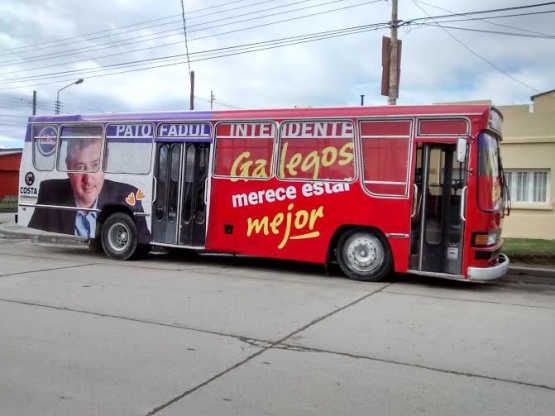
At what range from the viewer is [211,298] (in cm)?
778

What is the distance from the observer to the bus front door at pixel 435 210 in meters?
8.86

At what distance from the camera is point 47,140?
1235cm

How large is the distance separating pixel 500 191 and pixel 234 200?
4.51 metres

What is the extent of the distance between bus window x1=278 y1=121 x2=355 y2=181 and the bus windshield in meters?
1.99

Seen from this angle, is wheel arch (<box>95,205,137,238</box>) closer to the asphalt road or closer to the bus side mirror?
the asphalt road

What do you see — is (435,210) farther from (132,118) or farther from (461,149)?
(132,118)

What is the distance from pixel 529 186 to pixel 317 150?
29.9 ft

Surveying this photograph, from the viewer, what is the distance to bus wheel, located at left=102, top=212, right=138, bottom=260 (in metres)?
11.5

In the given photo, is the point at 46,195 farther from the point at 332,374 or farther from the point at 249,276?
the point at 332,374

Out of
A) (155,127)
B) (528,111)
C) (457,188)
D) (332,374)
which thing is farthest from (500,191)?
(528,111)

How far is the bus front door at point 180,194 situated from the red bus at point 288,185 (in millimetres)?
22

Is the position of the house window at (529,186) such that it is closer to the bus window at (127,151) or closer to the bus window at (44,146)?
the bus window at (127,151)

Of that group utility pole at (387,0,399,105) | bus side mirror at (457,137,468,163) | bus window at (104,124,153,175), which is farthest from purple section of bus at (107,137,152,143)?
utility pole at (387,0,399,105)

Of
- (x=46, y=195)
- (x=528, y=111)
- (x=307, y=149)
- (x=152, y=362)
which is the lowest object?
(x=152, y=362)
